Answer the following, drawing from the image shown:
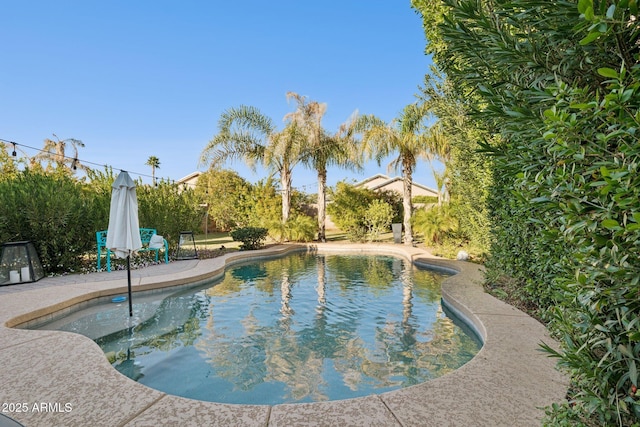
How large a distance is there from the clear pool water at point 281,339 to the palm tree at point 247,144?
10339 mm

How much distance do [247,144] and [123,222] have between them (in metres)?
13.3

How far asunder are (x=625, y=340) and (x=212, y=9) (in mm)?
14047

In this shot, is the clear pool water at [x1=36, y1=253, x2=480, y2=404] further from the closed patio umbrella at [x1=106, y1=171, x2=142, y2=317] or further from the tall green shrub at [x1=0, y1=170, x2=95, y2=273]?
the tall green shrub at [x1=0, y1=170, x2=95, y2=273]

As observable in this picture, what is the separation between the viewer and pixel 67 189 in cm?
1011

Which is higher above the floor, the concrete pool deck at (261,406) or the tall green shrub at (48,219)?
the tall green shrub at (48,219)

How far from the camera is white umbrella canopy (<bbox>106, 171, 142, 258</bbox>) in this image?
6348mm

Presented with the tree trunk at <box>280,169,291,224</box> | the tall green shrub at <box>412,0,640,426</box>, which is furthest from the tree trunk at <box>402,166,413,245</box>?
the tall green shrub at <box>412,0,640,426</box>

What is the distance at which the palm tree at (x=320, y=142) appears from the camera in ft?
59.8

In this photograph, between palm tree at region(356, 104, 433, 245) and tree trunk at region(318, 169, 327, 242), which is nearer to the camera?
palm tree at region(356, 104, 433, 245)

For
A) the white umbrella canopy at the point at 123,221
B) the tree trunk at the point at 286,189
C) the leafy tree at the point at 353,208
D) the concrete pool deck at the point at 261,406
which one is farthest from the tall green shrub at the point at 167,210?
the leafy tree at the point at 353,208

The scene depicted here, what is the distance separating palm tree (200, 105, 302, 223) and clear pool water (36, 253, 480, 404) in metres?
10.3

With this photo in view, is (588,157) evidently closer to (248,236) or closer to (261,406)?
(261,406)

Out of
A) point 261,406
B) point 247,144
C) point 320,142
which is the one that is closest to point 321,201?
point 320,142

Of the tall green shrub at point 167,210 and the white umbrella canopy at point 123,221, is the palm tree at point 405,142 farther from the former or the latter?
the white umbrella canopy at point 123,221
